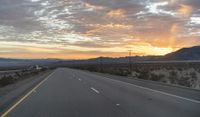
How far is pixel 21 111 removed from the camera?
13.2 meters

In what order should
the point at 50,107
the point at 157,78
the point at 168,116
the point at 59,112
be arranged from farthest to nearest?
the point at 157,78 → the point at 50,107 → the point at 59,112 → the point at 168,116

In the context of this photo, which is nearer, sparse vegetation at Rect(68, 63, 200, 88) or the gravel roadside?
the gravel roadside

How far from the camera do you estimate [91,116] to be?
11750 mm

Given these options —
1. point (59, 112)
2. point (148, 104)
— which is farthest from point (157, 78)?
point (59, 112)

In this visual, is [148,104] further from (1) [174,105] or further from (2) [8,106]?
(2) [8,106]

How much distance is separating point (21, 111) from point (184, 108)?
223 inches

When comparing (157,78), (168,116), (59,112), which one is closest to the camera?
(168,116)

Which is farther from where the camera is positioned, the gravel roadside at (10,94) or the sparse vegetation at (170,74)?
the sparse vegetation at (170,74)

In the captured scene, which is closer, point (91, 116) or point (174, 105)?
point (91, 116)

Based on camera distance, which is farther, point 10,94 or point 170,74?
point 170,74

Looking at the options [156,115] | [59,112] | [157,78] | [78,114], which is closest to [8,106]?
[59,112]

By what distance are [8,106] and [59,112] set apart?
291 centimetres

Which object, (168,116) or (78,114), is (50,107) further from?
(168,116)

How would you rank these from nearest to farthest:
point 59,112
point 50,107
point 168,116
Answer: point 168,116 < point 59,112 < point 50,107
